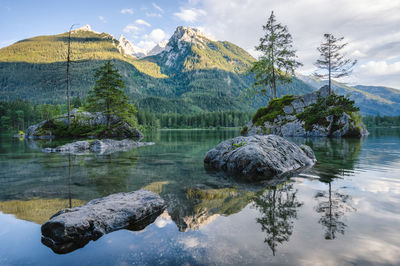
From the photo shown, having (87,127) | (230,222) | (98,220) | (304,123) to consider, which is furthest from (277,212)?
(87,127)

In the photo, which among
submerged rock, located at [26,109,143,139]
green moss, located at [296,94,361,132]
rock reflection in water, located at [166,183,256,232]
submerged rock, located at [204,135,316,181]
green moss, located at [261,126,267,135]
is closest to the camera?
rock reflection in water, located at [166,183,256,232]

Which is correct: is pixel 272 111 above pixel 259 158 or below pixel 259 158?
above

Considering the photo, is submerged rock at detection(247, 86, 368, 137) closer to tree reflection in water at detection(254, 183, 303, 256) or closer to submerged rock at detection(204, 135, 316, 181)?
submerged rock at detection(204, 135, 316, 181)

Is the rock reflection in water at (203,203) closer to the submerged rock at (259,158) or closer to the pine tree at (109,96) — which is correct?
the submerged rock at (259,158)

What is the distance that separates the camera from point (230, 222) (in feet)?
16.5

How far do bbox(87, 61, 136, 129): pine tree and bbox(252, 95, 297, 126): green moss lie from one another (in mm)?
22275

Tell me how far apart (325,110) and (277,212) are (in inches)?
1202

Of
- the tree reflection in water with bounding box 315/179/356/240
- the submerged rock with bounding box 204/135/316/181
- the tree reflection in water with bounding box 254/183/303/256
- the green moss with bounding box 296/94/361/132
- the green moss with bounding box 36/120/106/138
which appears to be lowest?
the tree reflection in water with bounding box 254/183/303/256

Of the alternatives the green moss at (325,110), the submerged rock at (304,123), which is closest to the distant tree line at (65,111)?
the submerged rock at (304,123)

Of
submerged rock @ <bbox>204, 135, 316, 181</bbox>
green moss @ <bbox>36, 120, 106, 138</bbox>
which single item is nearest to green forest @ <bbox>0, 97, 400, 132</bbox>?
green moss @ <bbox>36, 120, 106, 138</bbox>

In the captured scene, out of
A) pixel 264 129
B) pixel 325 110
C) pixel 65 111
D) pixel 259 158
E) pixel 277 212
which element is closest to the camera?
pixel 277 212

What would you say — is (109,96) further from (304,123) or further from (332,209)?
(304,123)

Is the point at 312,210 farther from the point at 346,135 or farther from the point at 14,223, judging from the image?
the point at 346,135

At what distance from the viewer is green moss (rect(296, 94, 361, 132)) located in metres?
27.8
